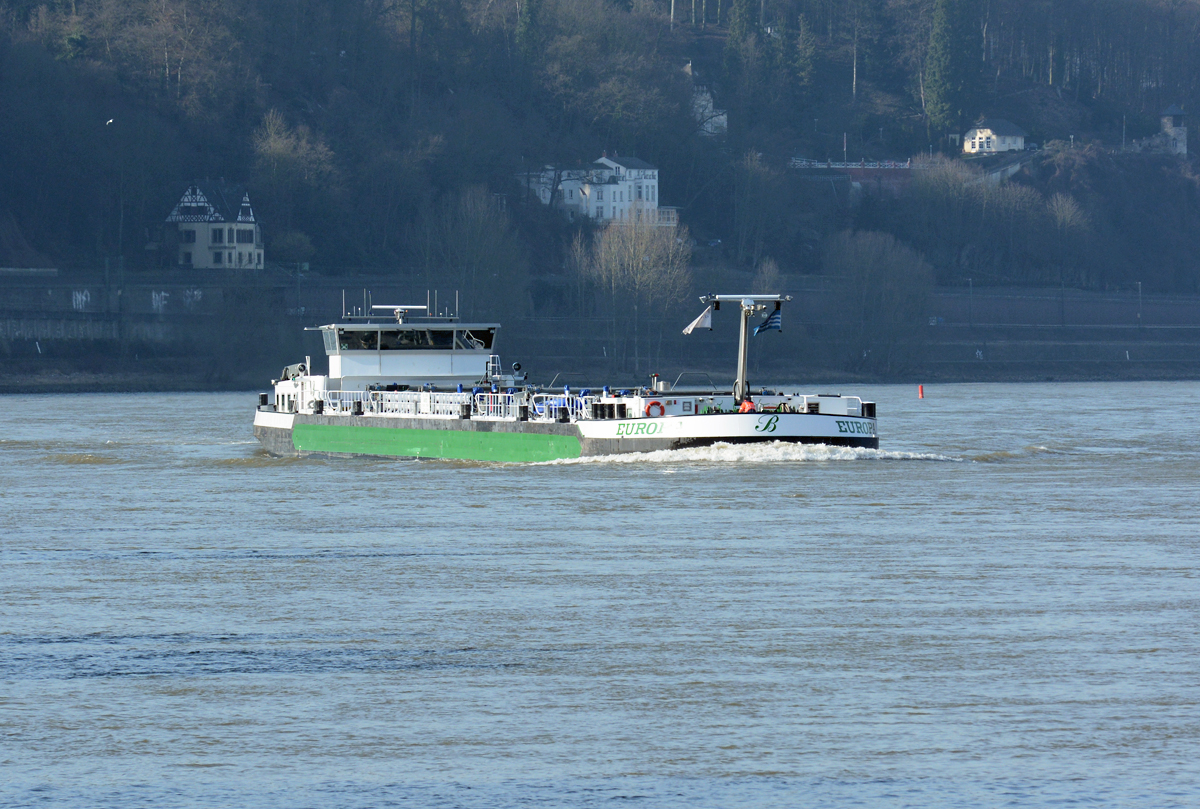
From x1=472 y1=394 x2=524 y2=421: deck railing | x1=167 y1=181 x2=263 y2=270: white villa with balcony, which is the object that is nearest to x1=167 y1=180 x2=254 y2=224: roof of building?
x1=167 y1=181 x2=263 y2=270: white villa with balcony

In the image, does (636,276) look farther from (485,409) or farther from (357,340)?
(485,409)

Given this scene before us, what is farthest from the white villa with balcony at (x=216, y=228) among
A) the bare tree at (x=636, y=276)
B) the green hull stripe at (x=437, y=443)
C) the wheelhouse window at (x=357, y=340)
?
the green hull stripe at (x=437, y=443)

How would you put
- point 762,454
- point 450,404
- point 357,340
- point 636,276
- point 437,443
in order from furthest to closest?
point 636,276 < point 357,340 < point 450,404 < point 437,443 < point 762,454

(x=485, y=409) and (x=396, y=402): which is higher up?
(x=396, y=402)

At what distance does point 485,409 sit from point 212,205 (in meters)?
108

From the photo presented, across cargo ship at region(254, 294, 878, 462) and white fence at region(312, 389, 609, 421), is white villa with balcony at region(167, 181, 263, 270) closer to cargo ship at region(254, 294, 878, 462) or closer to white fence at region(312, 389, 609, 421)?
cargo ship at region(254, 294, 878, 462)

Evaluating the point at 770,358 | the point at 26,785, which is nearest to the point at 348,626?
the point at 26,785

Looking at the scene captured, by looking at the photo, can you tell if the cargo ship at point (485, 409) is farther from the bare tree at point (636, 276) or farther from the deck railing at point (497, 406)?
the bare tree at point (636, 276)

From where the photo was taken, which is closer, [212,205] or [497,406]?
[497,406]

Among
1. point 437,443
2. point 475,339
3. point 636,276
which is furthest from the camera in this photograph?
point 636,276

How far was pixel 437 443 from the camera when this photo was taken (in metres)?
59.4

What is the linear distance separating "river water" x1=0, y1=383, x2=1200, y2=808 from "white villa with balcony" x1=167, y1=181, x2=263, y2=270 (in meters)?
113

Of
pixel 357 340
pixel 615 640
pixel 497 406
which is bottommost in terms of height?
pixel 615 640

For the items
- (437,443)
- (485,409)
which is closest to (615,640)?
(485,409)
